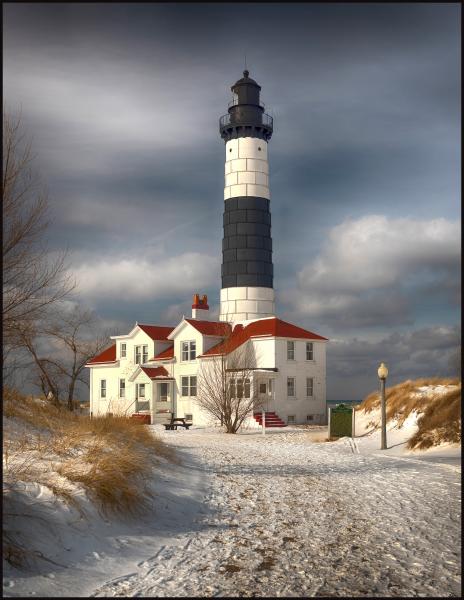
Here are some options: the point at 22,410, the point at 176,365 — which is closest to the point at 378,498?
the point at 22,410

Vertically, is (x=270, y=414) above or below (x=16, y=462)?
below

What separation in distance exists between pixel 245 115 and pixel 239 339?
16.4 m

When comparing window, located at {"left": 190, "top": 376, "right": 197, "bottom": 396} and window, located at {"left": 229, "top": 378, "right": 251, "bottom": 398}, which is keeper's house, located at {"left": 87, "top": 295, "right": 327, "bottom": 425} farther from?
window, located at {"left": 229, "top": 378, "right": 251, "bottom": 398}

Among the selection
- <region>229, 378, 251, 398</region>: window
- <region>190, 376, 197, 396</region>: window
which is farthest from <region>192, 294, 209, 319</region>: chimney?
<region>229, 378, 251, 398</region>: window

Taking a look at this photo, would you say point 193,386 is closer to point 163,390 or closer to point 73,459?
point 163,390

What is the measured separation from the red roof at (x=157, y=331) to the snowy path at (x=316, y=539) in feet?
93.9

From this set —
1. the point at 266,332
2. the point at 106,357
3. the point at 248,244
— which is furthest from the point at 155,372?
the point at 248,244

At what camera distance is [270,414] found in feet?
119

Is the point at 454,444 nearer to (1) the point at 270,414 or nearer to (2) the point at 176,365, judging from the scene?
(1) the point at 270,414

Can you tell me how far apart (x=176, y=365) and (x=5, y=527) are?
112 feet

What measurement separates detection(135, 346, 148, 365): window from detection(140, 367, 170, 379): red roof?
2.19m

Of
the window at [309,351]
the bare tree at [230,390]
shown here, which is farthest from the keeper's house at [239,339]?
the bare tree at [230,390]

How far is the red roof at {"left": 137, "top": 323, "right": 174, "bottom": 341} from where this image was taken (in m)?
44.3

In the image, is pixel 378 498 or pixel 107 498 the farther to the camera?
pixel 378 498
